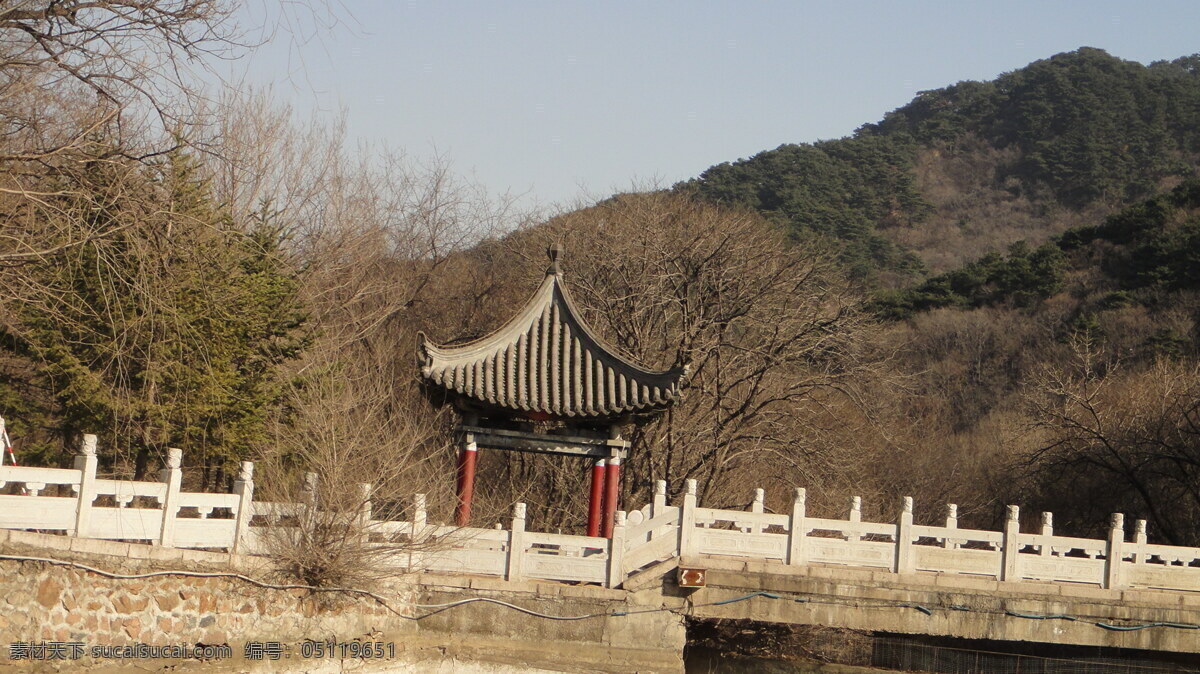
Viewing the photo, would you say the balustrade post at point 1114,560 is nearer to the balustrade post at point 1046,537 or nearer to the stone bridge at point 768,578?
the stone bridge at point 768,578

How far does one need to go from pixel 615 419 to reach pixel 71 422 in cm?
882

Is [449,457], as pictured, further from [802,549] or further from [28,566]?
[28,566]

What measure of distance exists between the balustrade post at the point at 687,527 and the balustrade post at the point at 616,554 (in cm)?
74

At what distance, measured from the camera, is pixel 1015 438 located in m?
31.9

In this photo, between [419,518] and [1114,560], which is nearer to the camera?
[419,518]

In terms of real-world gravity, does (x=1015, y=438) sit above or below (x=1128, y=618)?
above

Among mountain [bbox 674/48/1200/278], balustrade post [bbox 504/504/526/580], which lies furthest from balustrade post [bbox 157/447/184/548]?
mountain [bbox 674/48/1200/278]

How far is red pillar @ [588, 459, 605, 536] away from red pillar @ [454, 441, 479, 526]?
58.6 inches

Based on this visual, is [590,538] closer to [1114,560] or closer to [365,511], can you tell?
[365,511]

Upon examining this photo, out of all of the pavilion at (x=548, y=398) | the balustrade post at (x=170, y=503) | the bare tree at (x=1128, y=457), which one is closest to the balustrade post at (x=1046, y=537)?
the pavilion at (x=548, y=398)

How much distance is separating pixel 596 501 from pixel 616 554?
1382 millimetres

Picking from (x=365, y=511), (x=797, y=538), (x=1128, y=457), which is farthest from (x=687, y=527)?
(x=1128, y=457)

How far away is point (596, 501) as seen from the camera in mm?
14953

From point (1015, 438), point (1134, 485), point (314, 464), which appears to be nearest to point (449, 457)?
point (314, 464)
